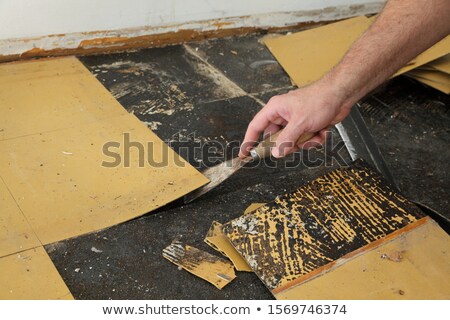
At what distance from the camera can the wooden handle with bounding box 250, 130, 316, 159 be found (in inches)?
62.9

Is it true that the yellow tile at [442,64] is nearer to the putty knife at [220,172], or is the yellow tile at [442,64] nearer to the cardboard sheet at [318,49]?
the cardboard sheet at [318,49]

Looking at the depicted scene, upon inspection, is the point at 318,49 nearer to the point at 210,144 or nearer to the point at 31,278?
the point at 210,144

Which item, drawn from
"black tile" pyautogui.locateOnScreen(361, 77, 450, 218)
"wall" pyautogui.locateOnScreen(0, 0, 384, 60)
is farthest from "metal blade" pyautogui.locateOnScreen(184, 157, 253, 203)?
"wall" pyautogui.locateOnScreen(0, 0, 384, 60)

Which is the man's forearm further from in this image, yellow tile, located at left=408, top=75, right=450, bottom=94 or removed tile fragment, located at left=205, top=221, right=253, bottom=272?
yellow tile, located at left=408, top=75, right=450, bottom=94

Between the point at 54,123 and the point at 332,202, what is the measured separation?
972mm

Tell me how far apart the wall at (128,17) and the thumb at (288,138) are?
122cm

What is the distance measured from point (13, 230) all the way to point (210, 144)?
73cm

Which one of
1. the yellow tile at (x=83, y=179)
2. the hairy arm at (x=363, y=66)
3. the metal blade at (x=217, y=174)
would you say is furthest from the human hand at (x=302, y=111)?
the yellow tile at (x=83, y=179)

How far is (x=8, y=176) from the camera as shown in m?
1.83

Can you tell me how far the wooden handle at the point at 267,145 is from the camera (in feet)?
5.24

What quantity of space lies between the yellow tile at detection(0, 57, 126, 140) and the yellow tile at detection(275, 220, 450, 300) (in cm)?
101

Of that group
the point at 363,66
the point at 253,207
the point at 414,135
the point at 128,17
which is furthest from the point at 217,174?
the point at 128,17

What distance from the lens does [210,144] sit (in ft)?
6.94

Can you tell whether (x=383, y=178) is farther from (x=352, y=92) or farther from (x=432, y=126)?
(x=432, y=126)
